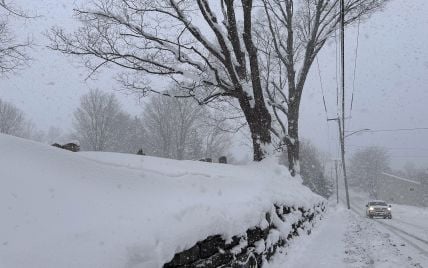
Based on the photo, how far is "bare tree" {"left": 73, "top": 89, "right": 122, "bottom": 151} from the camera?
57781mm

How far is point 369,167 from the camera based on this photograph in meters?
109

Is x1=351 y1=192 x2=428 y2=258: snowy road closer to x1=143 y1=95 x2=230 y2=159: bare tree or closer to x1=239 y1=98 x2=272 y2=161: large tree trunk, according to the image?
x1=239 y1=98 x2=272 y2=161: large tree trunk

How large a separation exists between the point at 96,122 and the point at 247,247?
5514cm

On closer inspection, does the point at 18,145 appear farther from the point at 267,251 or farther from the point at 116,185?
the point at 267,251

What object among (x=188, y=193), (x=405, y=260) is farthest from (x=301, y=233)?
(x=188, y=193)

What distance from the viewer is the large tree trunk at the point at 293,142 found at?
20641 mm

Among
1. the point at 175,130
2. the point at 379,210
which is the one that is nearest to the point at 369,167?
the point at 175,130

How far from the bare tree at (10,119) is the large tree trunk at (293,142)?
42.0 metres

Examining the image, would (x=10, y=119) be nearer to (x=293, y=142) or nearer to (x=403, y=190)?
(x=293, y=142)

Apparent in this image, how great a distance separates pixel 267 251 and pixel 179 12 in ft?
29.9

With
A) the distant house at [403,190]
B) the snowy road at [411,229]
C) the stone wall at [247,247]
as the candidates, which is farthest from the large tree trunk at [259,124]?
the distant house at [403,190]

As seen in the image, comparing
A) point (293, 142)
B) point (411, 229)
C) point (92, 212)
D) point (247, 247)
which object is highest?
point (293, 142)

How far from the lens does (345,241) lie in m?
11.3

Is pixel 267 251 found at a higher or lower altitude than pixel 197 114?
lower
